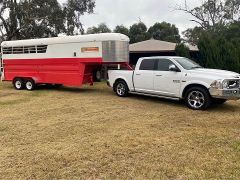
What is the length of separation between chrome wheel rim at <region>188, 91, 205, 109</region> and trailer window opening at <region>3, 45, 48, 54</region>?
855 cm

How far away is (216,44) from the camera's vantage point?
66.5 feet

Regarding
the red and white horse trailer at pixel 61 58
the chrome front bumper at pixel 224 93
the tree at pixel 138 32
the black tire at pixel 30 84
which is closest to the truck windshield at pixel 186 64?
the chrome front bumper at pixel 224 93

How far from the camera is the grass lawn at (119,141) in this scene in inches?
226

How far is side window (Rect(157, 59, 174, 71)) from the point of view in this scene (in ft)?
40.8

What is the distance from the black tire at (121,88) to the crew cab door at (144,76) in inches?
27.3

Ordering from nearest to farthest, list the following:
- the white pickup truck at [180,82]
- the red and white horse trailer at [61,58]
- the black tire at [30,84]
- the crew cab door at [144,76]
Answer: the white pickup truck at [180,82], the crew cab door at [144,76], the red and white horse trailer at [61,58], the black tire at [30,84]

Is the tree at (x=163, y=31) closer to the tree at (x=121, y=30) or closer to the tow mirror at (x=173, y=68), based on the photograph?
A: the tree at (x=121, y=30)

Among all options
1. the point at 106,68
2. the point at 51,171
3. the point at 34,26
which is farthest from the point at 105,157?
the point at 34,26

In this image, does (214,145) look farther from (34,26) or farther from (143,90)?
(34,26)

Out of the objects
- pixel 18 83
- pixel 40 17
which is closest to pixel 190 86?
pixel 18 83

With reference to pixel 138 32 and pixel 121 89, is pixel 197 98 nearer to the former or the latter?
pixel 121 89

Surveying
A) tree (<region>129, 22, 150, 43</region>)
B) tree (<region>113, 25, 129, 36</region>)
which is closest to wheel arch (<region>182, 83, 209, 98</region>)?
tree (<region>129, 22, 150, 43</region>)

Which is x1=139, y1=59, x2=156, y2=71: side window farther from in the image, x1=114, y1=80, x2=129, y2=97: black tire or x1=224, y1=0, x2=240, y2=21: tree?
x1=224, y1=0, x2=240, y2=21: tree

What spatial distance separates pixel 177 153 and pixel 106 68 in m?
9.74
